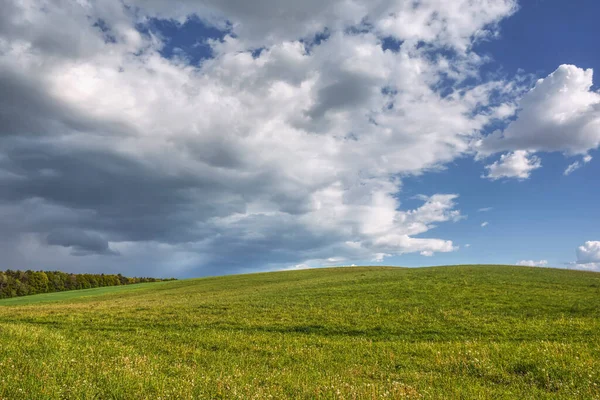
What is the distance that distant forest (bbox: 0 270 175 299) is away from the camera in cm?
12038

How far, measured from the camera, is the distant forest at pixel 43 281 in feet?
395

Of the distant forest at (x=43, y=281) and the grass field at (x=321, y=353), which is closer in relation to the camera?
the grass field at (x=321, y=353)

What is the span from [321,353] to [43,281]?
155m

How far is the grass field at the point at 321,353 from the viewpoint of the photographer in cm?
1072

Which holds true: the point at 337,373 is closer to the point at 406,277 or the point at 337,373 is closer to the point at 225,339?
the point at 225,339

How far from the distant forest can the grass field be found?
11729 centimetres

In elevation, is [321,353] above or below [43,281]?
below

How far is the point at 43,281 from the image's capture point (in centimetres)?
13450

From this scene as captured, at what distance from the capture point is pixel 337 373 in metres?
13.2

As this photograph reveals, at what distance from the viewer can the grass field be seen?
10.7 meters

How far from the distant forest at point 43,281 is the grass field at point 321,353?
117 meters

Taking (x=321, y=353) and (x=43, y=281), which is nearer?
(x=321, y=353)

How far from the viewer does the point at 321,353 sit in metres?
16.4

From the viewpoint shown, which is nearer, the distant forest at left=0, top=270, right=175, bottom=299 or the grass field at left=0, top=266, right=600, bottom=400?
the grass field at left=0, top=266, right=600, bottom=400
